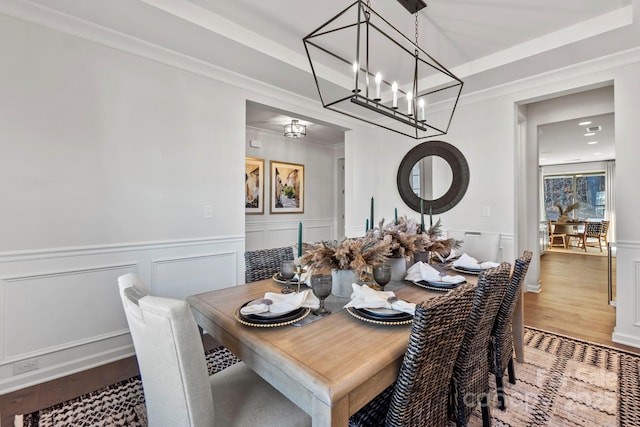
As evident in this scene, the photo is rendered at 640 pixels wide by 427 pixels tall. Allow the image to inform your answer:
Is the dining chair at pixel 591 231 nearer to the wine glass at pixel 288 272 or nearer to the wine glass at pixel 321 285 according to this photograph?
the wine glass at pixel 288 272

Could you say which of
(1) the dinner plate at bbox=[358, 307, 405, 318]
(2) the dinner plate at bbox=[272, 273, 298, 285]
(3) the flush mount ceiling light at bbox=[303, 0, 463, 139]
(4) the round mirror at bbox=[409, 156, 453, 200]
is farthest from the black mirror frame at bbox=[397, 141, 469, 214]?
(1) the dinner plate at bbox=[358, 307, 405, 318]

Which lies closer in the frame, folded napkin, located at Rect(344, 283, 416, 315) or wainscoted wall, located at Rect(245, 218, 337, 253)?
folded napkin, located at Rect(344, 283, 416, 315)

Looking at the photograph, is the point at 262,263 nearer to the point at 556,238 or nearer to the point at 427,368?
the point at 427,368

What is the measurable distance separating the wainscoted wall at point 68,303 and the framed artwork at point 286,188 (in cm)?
295

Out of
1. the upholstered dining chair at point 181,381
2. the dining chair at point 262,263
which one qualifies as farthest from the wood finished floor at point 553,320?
the upholstered dining chair at point 181,381

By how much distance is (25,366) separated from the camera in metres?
1.90

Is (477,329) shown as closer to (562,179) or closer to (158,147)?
(158,147)

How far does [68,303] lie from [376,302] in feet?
7.04

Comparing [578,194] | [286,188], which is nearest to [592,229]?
[578,194]

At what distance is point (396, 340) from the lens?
107 centimetres

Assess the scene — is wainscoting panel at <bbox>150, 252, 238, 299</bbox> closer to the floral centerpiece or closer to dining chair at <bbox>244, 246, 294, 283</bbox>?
dining chair at <bbox>244, 246, 294, 283</bbox>

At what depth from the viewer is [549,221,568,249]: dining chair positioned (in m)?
8.37

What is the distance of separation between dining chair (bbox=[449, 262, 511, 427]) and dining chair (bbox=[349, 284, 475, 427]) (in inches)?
7.8

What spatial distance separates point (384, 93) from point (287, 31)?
169cm
